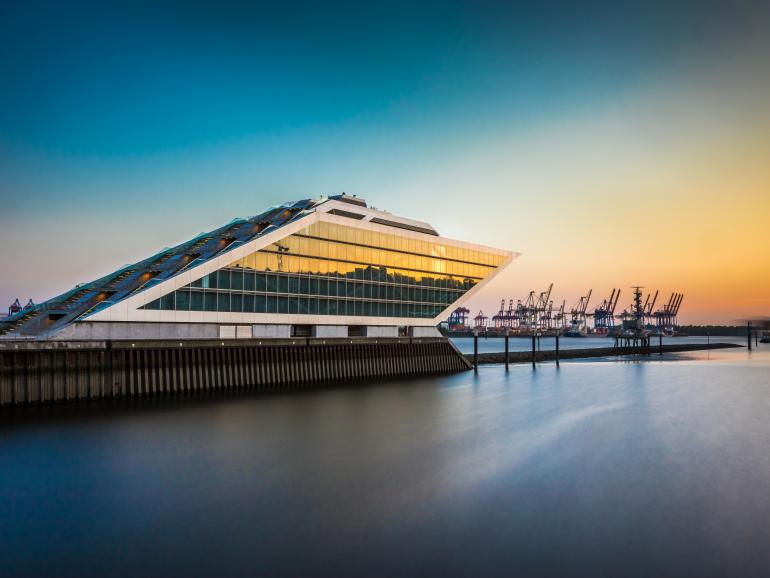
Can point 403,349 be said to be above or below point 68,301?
below

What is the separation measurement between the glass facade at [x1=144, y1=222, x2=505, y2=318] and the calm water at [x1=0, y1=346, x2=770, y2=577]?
11238 mm

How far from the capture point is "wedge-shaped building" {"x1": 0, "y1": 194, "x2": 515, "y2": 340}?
131 ft

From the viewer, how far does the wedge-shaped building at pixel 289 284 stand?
131 ft

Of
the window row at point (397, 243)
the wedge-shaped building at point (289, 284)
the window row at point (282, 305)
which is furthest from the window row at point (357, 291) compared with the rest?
the window row at point (397, 243)

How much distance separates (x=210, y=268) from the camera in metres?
42.8

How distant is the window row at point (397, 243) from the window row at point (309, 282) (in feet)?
9.95

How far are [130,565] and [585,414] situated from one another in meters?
33.9

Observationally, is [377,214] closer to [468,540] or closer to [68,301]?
[68,301]

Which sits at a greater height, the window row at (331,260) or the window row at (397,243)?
the window row at (397,243)

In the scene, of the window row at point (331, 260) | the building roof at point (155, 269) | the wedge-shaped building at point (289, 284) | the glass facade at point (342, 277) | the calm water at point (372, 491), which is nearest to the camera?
the calm water at point (372, 491)

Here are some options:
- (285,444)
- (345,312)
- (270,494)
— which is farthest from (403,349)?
(270,494)

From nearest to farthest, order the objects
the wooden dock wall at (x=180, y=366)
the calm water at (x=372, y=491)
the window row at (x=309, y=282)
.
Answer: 1. the calm water at (x=372, y=491)
2. the wooden dock wall at (x=180, y=366)
3. the window row at (x=309, y=282)

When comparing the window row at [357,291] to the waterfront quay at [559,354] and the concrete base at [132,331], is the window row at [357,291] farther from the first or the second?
the waterfront quay at [559,354]

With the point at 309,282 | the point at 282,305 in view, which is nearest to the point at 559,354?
the point at 309,282
